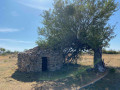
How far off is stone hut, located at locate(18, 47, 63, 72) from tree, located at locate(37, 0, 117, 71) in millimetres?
1113

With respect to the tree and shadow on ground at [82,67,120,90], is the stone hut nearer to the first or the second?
the tree

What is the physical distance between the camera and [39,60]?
11344mm

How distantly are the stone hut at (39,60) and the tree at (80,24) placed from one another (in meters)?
1.11

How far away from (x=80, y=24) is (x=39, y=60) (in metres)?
5.42

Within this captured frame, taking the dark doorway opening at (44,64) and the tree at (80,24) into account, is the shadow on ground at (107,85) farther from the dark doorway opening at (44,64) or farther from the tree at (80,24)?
the dark doorway opening at (44,64)

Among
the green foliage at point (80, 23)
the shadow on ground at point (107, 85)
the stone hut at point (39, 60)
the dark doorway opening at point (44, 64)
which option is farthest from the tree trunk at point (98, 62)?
the dark doorway opening at point (44, 64)

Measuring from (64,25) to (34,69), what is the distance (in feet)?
17.4

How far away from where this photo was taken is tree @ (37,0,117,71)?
31.5 feet

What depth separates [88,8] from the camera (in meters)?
9.71

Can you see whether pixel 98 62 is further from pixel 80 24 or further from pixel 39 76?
pixel 39 76

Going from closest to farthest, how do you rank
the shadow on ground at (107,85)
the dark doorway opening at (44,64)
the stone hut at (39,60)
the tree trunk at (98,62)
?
the shadow on ground at (107,85)
the tree trunk at (98,62)
the stone hut at (39,60)
the dark doorway opening at (44,64)

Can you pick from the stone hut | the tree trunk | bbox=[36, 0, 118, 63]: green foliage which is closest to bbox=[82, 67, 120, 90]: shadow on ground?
the tree trunk

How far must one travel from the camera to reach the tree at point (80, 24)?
378 inches

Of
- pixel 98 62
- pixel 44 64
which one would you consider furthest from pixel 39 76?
pixel 98 62
